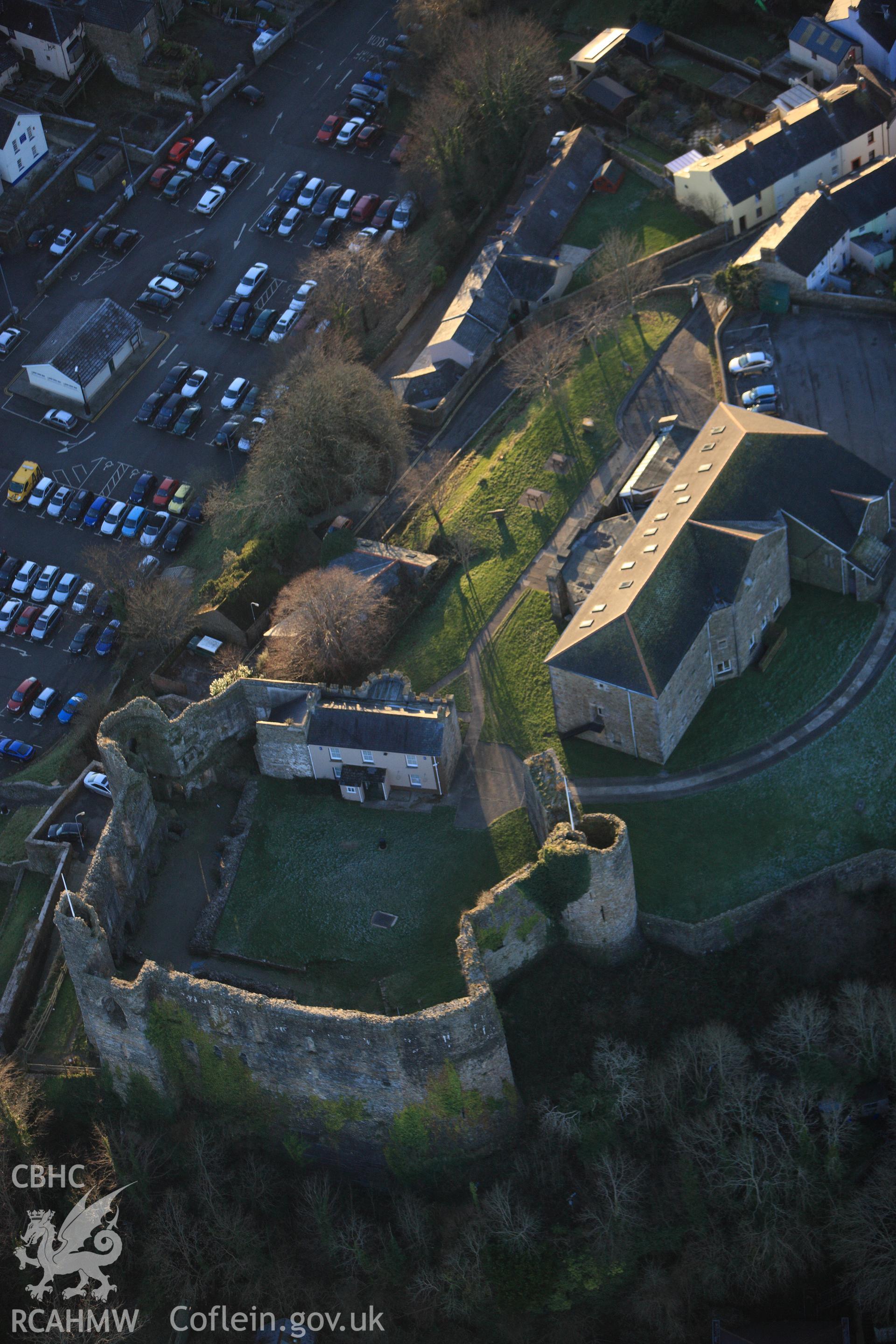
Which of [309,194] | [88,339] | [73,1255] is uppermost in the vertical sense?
[309,194]

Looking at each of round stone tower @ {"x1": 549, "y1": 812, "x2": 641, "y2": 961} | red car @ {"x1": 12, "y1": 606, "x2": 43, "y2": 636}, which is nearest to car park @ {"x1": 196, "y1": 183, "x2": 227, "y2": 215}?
red car @ {"x1": 12, "y1": 606, "x2": 43, "y2": 636}

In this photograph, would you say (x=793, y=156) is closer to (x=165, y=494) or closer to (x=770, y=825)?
(x=165, y=494)

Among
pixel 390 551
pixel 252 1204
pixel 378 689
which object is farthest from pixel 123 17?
pixel 252 1204

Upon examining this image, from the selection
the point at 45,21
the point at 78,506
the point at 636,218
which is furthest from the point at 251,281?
the point at 45,21

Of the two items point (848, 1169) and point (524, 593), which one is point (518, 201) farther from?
point (848, 1169)

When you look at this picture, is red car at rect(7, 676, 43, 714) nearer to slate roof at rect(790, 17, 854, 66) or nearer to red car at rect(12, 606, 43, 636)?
red car at rect(12, 606, 43, 636)

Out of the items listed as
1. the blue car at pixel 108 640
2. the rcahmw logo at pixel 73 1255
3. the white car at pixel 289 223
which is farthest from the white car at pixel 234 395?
the rcahmw logo at pixel 73 1255
